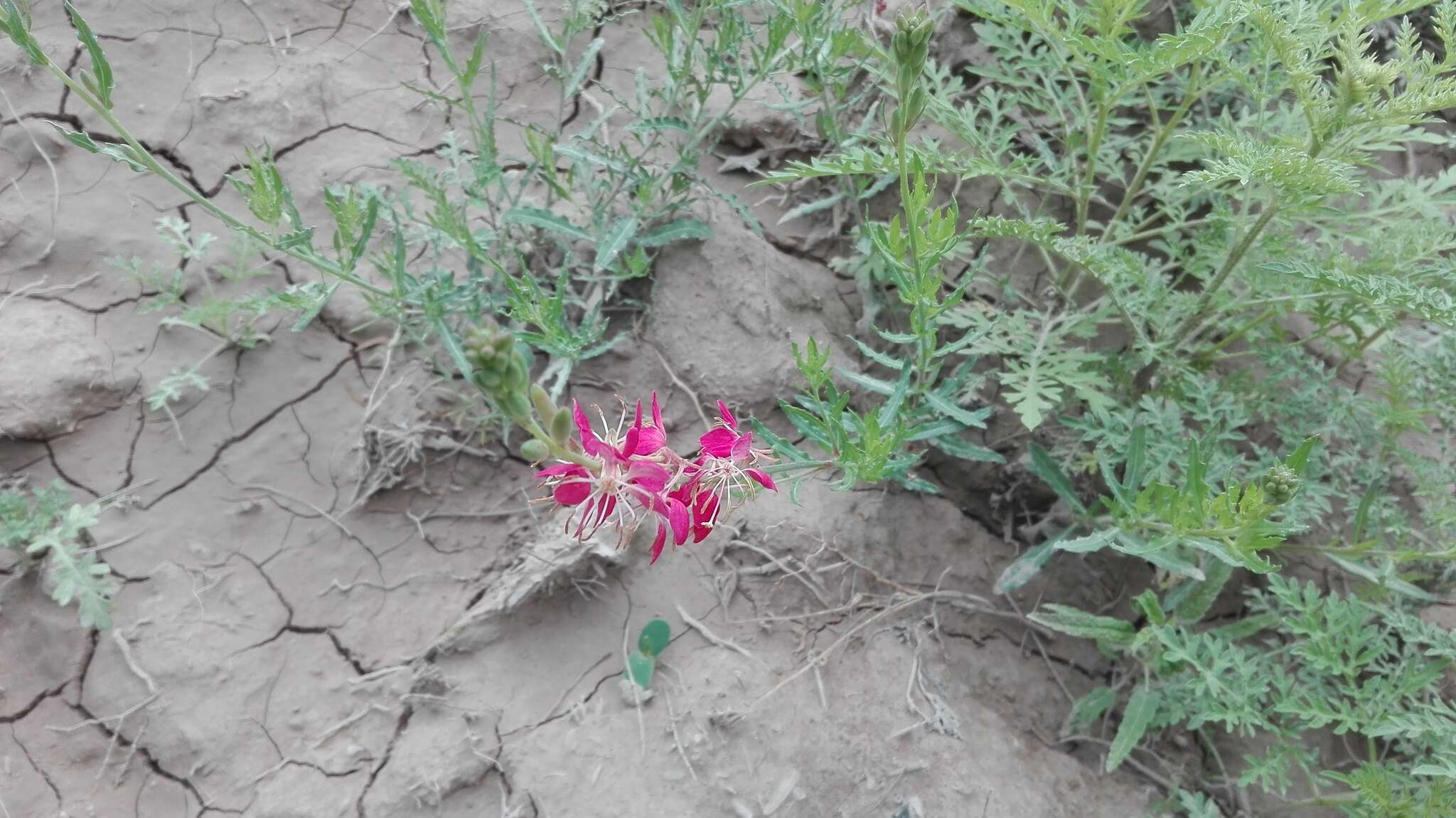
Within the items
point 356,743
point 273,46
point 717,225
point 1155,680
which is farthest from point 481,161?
point 1155,680

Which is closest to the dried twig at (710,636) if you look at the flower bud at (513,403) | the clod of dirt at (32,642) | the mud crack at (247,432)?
the flower bud at (513,403)

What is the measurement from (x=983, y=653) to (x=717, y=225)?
1.44 m

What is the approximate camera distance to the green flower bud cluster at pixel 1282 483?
1647mm

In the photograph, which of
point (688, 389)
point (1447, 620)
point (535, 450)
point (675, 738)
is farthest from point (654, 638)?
point (1447, 620)

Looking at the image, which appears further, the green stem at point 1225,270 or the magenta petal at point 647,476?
the green stem at point 1225,270

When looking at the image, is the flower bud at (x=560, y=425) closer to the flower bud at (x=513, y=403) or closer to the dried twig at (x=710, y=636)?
the flower bud at (x=513, y=403)

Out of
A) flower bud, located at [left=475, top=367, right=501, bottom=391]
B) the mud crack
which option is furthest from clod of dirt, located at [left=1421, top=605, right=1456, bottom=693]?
the mud crack

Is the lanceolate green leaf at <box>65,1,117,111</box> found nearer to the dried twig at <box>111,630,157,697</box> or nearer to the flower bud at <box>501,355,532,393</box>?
the flower bud at <box>501,355,532,393</box>

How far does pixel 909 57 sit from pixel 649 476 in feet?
2.81

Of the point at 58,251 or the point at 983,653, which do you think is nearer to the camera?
the point at 983,653

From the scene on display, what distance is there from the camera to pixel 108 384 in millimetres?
2553

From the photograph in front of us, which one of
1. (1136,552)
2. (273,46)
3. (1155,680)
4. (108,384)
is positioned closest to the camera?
(1136,552)

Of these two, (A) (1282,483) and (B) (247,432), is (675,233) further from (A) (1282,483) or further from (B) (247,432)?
(A) (1282,483)

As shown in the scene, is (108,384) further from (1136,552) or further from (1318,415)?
(1318,415)
